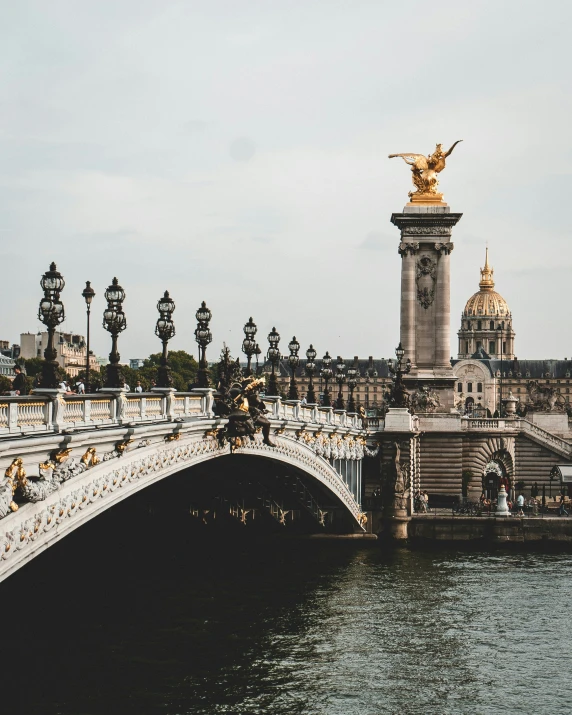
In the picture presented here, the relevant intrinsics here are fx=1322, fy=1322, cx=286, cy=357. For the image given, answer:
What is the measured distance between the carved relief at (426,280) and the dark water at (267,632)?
26.5m

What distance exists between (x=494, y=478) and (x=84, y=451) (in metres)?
55.4

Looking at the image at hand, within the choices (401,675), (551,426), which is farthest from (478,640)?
(551,426)

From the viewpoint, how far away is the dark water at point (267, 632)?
27859mm

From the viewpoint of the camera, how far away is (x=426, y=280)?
239 ft

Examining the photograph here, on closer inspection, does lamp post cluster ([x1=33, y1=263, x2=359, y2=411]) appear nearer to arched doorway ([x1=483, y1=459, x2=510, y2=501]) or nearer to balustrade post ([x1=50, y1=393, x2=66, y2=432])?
balustrade post ([x1=50, y1=393, x2=66, y2=432])

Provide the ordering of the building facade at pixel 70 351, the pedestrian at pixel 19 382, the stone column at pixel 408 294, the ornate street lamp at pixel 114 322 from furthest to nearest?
the stone column at pixel 408 294, the building facade at pixel 70 351, the pedestrian at pixel 19 382, the ornate street lamp at pixel 114 322

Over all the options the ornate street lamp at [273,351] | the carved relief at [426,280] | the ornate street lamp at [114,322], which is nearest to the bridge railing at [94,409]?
the ornate street lamp at [114,322]

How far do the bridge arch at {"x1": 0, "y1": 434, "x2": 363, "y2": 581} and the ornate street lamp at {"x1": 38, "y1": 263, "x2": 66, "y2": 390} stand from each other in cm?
173

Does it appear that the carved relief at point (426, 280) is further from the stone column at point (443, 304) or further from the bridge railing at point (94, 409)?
the bridge railing at point (94, 409)

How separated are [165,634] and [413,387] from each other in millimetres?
41830

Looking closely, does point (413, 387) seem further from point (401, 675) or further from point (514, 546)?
point (401, 675)

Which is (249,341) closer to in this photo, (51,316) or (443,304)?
(51,316)

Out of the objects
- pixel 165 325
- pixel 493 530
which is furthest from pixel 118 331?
pixel 493 530

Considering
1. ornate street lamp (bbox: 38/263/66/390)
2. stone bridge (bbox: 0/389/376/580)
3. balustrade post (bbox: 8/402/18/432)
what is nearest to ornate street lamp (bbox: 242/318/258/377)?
stone bridge (bbox: 0/389/376/580)
